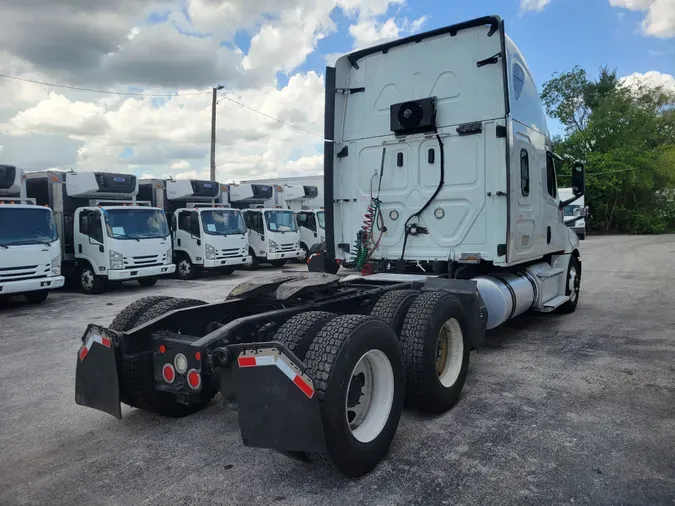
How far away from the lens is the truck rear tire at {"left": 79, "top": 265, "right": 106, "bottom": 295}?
503 inches

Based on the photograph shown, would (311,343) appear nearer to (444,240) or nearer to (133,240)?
(444,240)

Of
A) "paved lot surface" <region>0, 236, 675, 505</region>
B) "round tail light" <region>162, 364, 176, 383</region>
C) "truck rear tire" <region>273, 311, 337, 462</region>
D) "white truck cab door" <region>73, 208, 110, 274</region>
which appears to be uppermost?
"white truck cab door" <region>73, 208, 110, 274</region>

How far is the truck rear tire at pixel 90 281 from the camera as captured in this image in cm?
1278

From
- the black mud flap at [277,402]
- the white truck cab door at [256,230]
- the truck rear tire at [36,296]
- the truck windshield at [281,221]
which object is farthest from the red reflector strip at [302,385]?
the truck windshield at [281,221]

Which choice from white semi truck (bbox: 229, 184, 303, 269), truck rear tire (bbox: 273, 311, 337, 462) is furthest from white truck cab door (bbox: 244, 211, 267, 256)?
truck rear tire (bbox: 273, 311, 337, 462)

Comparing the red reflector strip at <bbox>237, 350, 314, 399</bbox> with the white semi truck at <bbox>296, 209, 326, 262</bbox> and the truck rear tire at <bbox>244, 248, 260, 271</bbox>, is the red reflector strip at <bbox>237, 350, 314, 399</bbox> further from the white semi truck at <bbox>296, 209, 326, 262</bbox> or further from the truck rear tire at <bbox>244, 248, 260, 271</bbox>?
the white semi truck at <bbox>296, 209, 326, 262</bbox>

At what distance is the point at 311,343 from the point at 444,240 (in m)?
3.27

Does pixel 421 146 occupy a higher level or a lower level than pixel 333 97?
lower

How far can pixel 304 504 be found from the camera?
2969 mm

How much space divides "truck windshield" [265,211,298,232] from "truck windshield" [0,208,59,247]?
8.19 meters

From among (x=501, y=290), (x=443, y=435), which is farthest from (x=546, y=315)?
(x=443, y=435)

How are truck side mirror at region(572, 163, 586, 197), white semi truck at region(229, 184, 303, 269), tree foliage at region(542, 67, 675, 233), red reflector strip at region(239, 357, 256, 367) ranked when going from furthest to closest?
tree foliage at region(542, 67, 675, 233), white semi truck at region(229, 184, 303, 269), truck side mirror at region(572, 163, 586, 197), red reflector strip at region(239, 357, 256, 367)

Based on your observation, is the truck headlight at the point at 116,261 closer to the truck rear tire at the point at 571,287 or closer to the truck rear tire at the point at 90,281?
the truck rear tire at the point at 90,281

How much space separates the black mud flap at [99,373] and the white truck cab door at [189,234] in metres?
12.0
